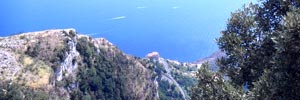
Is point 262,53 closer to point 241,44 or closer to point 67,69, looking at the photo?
point 241,44

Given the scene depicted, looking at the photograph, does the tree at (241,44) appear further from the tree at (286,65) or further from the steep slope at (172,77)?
the steep slope at (172,77)

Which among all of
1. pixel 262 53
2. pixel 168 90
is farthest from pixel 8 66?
pixel 168 90

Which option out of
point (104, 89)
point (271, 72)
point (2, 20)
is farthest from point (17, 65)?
point (2, 20)

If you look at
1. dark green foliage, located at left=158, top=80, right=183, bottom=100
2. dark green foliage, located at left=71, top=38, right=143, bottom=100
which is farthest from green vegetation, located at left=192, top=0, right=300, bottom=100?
dark green foliage, located at left=158, top=80, right=183, bottom=100

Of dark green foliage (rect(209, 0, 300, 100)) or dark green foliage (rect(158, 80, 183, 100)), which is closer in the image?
dark green foliage (rect(209, 0, 300, 100))

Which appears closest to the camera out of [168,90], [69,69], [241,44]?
[241,44]

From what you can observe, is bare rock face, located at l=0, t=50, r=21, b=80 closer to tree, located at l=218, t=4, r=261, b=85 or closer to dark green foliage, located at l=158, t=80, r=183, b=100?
tree, located at l=218, t=4, r=261, b=85
